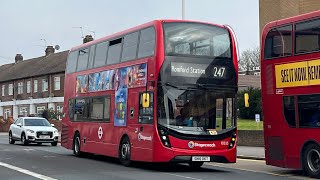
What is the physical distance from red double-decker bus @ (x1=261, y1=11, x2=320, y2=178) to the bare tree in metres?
68.3

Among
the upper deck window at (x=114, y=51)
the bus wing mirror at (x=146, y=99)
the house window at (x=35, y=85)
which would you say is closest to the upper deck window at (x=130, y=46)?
the upper deck window at (x=114, y=51)

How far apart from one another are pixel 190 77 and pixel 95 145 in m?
5.76

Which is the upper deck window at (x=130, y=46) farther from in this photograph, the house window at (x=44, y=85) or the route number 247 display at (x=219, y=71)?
the house window at (x=44, y=85)

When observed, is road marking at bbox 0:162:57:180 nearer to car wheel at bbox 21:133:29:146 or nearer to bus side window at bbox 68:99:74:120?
bus side window at bbox 68:99:74:120

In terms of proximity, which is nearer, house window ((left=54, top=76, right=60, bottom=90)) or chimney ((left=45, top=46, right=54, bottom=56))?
house window ((left=54, top=76, right=60, bottom=90))

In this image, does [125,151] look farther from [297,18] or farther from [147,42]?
[297,18]

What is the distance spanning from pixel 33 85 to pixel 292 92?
53.6 m

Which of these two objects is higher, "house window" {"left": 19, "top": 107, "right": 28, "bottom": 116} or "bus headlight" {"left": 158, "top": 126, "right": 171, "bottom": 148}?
"house window" {"left": 19, "top": 107, "right": 28, "bottom": 116}

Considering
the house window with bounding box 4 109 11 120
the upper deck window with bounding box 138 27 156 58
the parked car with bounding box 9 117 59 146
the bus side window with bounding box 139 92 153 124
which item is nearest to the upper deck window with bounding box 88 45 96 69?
the upper deck window with bounding box 138 27 156 58

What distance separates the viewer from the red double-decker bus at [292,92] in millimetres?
14242

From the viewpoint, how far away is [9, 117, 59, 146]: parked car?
98.2ft

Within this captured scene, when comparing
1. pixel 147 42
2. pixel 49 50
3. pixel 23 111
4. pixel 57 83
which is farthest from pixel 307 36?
pixel 49 50

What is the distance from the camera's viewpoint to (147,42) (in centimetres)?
1620

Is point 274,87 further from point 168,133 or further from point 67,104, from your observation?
point 67,104
